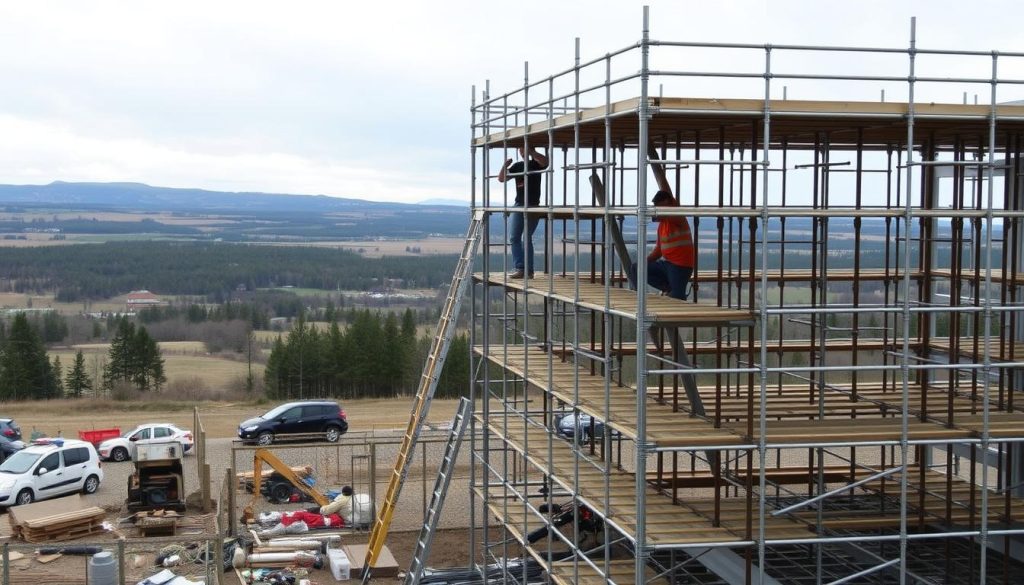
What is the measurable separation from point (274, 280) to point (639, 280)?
507ft

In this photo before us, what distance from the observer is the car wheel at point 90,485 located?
3033 centimetres

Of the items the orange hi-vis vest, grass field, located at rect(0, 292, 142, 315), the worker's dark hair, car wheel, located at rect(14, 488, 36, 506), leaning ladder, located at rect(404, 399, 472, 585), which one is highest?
the worker's dark hair

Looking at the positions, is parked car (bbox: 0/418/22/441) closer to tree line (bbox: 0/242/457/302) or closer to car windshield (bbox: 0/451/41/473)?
car windshield (bbox: 0/451/41/473)

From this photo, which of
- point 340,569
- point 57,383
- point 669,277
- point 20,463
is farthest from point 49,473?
point 57,383

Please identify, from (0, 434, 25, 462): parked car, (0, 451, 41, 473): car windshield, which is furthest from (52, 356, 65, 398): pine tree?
(0, 451, 41, 473): car windshield

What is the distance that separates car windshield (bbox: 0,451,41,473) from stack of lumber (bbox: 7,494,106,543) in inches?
93.6

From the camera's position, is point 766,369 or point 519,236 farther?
point 519,236

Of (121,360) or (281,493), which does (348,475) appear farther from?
(121,360)

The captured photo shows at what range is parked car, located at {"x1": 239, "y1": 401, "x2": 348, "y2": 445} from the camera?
121ft

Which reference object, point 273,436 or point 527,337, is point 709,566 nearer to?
point 527,337

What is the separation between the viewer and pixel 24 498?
2886cm

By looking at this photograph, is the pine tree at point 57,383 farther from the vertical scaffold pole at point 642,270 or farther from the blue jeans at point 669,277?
the vertical scaffold pole at point 642,270

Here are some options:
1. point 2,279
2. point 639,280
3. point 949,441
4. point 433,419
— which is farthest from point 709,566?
point 2,279

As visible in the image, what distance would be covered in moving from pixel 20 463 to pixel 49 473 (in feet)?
2.45
